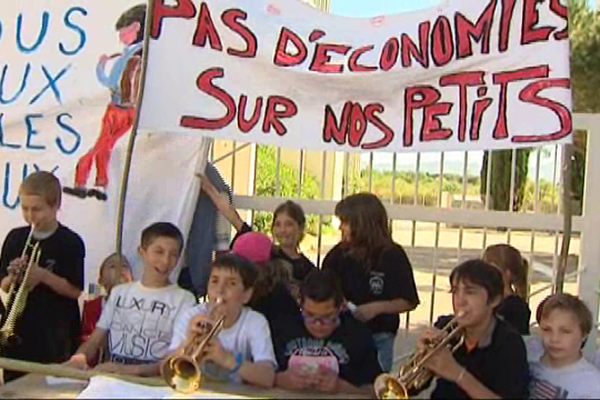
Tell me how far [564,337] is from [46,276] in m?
2.25

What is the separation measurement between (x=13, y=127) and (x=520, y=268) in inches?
116

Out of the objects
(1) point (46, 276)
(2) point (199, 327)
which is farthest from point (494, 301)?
(1) point (46, 276)

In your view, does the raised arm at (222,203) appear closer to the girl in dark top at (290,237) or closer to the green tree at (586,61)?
the girl in dark top at (290,237)

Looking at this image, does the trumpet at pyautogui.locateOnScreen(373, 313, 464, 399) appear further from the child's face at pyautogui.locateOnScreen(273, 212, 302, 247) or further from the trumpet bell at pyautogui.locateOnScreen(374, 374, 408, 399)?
the child's face at pyautogui.locateOnScreen(273, 212, 302, 247)

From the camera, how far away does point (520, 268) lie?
4.06m

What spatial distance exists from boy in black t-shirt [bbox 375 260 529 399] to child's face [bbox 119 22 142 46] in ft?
8.55

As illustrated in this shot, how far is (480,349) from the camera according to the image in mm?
3148

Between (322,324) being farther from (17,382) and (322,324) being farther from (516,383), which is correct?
(17,382)

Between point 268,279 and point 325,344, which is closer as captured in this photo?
point 325,344

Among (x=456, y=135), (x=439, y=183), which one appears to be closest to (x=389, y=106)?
(x=456, y=135)

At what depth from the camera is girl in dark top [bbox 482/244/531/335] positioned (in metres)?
3.90

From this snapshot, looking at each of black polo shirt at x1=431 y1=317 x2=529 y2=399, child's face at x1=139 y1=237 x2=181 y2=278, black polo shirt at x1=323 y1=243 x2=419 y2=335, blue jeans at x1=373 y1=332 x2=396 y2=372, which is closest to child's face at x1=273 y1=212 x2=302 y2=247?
black polo shirt at x1=323 y1=243 x2=419 y2=335

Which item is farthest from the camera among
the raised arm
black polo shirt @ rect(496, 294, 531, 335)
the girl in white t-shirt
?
the raised arm

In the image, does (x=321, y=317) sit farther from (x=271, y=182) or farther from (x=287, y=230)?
(x=271, y=182)
